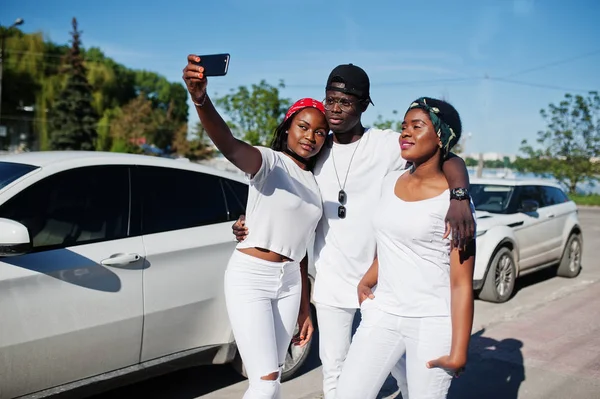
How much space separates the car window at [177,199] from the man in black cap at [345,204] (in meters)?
1.05

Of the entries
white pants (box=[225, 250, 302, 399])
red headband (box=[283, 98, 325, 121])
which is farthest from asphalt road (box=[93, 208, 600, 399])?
red headband (box=[283, 98, 325, 121])

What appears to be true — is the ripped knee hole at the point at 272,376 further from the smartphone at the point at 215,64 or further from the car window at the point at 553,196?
the car window at the point at 553,196

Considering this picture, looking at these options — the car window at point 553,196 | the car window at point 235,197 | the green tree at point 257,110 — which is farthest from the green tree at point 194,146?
the car window at point 235,197

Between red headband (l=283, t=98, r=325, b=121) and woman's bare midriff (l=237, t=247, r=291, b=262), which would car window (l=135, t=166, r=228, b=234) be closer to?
woman's bare midriff (l=237, t=247, r=291, b=262)

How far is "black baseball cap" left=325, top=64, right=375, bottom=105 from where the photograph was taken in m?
2.95

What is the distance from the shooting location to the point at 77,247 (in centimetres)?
330

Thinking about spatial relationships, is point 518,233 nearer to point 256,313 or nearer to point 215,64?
point 256,313

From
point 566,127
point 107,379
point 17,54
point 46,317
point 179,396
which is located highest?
point 17,54

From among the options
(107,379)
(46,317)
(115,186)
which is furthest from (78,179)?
(107,379)

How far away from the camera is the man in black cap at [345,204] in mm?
2979

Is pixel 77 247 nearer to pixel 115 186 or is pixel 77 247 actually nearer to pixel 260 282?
pixel 115 186

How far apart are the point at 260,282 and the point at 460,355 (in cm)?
100

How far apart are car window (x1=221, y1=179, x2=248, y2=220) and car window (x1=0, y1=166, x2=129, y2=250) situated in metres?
0.84

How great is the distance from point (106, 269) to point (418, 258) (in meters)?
1.86
